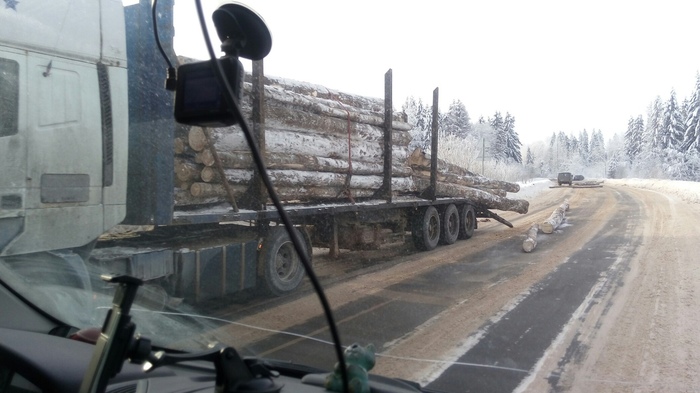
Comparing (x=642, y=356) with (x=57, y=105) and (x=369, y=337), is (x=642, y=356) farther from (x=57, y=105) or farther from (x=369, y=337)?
(x=57, y=105)

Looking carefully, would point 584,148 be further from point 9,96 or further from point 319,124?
point 9,96

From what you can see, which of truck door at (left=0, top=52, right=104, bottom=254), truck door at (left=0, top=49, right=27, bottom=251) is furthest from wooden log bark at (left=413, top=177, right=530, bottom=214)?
truck door at (left=0, top=49, right=27, bottom=251)

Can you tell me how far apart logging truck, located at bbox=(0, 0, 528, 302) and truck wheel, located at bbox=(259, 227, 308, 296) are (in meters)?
0.02

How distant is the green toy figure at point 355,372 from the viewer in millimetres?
2164

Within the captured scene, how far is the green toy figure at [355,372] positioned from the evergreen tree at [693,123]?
38411 mm

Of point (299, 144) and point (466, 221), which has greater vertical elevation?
point (299, 144)

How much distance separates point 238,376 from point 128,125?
4.28 m

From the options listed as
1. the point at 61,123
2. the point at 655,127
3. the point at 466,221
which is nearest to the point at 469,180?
the point at 466,221

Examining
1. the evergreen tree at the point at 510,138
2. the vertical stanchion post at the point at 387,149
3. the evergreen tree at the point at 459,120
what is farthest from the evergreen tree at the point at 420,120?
the evergreen tree at the point at 510,138

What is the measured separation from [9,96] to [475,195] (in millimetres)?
12075

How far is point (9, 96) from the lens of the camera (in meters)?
4.55

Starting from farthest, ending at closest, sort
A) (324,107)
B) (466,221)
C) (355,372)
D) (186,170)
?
(466,221) → (324,107) → (186,170) → (355,372)

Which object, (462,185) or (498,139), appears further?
(498,139)

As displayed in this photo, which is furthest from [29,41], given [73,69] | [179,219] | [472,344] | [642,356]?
[642,356]
